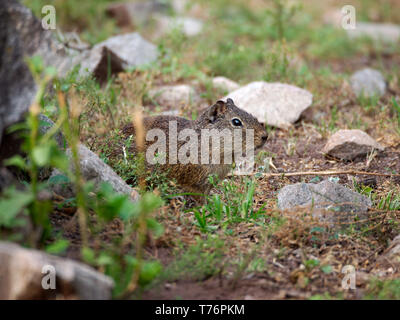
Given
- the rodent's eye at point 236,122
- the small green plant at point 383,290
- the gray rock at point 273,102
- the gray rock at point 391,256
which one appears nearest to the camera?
the small green plant at point 383,290

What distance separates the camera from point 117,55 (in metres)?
6.46

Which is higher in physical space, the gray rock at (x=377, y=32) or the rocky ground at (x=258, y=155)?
the gray rock at (x=377, y=32)

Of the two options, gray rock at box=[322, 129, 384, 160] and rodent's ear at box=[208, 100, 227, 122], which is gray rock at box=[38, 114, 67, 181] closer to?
rodent's ear at box=[208, 100, 227, 122]

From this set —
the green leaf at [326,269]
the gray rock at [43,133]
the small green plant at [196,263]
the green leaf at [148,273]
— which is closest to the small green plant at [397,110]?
the green leaf at [326,269]

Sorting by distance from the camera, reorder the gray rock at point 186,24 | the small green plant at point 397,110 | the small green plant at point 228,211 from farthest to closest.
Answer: the gray rock at point 186,24
the small green plant at point 397,110
the small green plant at point 228,211

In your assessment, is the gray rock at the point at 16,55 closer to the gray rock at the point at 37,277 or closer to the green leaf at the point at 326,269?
the gray rock at the point at 37,277

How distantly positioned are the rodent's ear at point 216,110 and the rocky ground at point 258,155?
582 millimetres

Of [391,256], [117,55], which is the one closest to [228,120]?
[391,256]

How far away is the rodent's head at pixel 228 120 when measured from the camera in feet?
14.2

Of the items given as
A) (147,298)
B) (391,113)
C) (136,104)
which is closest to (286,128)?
(391,113)

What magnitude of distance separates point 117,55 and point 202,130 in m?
2.63

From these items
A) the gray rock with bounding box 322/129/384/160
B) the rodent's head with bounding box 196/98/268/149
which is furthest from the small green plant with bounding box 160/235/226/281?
the gray rock with bounding box 322/129/384/160

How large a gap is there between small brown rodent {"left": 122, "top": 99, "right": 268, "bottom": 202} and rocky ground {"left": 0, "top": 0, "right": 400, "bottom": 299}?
16cm

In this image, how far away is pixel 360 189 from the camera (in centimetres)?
430
